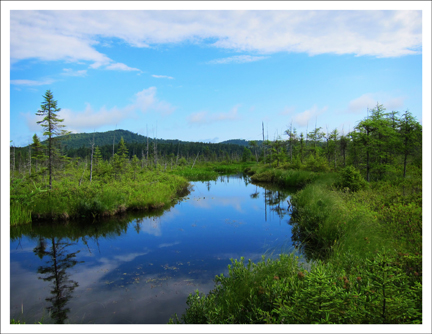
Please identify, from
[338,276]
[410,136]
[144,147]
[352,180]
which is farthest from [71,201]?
[144,147]

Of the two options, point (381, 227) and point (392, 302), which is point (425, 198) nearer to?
point (392, 302)

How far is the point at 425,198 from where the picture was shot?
128 inches

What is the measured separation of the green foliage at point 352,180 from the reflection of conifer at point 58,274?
1288 centimetres

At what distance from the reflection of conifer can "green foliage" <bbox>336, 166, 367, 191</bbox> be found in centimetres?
1288

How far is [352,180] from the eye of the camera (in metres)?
14.0

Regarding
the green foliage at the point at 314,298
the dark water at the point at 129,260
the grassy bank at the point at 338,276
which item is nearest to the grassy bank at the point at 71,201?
the dark water at the point at 129,260

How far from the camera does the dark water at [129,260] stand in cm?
562

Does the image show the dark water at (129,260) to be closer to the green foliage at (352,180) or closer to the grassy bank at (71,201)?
the grassy bank at (71,201)

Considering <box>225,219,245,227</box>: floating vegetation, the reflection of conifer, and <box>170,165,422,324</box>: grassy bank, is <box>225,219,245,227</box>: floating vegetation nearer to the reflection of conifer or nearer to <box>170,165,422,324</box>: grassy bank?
<box>170,165,422,324</box>: grassy bank

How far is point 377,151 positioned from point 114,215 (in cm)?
1500

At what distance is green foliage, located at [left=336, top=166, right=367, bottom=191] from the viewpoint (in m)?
13.7

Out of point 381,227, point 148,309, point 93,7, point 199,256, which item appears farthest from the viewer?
point 199,256

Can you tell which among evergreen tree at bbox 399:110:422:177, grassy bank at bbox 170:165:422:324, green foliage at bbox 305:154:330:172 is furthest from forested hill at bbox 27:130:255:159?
evergreen tree at bbox 399:110:422:177

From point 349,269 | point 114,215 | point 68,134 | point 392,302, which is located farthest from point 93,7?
point 68,134
